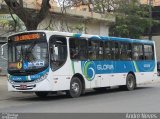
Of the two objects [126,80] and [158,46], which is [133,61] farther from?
[158,46]

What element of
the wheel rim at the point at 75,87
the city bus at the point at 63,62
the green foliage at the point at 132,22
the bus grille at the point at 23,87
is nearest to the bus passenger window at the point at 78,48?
the city bus at the point at 63,62

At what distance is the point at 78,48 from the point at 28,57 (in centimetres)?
259

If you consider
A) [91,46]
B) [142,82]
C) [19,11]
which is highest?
[19,11]

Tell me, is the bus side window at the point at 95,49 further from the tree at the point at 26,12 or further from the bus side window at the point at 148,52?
the bus side window at the point at 148,52

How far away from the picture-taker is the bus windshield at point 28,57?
19.8m

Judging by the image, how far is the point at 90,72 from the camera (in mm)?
22297

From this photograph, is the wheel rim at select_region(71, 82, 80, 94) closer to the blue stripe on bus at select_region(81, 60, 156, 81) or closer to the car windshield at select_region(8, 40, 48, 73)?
the blue stripe on bus at select_region(81, 60, 156, 81)

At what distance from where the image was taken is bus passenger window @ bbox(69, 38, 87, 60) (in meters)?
21.2

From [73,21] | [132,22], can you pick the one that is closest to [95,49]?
[73,21]

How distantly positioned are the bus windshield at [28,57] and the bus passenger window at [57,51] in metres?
0.29

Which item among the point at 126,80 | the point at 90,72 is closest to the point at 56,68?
the point at 90,72

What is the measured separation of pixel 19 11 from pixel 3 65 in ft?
49.3

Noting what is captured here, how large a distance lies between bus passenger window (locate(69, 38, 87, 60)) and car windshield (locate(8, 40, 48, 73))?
5.24 feet

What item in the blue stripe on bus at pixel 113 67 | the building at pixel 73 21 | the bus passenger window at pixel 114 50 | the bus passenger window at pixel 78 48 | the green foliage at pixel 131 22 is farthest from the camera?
the green foliage at pixel 131 22
